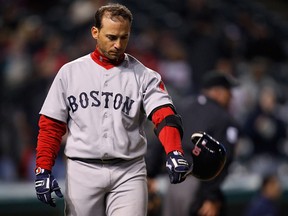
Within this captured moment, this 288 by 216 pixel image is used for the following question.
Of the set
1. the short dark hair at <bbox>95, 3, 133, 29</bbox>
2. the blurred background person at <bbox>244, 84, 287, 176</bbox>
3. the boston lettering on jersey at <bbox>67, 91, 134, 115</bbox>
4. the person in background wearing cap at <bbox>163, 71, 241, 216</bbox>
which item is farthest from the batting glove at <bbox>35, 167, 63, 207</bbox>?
the blurred background person at <bbox>244, 84, 287, 176</bbox>

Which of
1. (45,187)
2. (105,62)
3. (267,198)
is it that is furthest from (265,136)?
(45,187)

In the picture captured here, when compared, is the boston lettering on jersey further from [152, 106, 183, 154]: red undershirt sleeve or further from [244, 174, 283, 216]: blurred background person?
[244, 174, 283, 216]: blurred background person

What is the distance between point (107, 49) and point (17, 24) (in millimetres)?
5691

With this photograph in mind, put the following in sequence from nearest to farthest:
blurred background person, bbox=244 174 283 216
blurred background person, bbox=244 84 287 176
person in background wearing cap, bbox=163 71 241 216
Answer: person in background wearing cap, bbox=163 71 241 216
blurred background person, bbox=244 174 283 216
blurred background person, bbox=244 84 287 176

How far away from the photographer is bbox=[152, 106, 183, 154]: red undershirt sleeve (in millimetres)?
3928

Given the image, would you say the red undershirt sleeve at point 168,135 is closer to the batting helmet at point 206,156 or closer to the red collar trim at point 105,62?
the red collar trim at point 105,62

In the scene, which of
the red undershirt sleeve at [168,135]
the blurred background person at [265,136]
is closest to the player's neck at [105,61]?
the red undershirt sleeve at [168,135]

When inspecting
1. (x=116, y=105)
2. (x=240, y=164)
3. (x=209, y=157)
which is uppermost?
Result: (x=116, y=105)

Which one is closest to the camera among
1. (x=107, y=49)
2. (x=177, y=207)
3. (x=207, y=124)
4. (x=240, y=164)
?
(x=107, y=49)

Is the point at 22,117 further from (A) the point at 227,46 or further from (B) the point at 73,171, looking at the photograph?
(B) the point at 73,171

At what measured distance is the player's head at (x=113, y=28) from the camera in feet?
13.0

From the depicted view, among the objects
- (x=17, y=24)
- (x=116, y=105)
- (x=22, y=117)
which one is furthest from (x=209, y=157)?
(x=17, y=24)

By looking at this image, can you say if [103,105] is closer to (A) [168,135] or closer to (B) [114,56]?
(B) [114,56]

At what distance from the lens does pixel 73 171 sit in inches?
163
